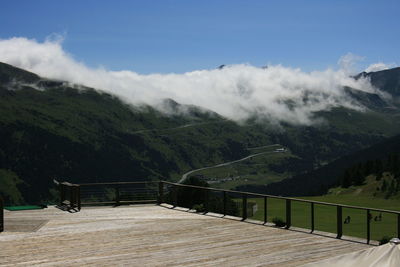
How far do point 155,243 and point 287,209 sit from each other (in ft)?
15.7

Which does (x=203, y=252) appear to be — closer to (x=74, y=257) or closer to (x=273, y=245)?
(x=273, y=245)

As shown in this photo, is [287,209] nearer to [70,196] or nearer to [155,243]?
[155,243]

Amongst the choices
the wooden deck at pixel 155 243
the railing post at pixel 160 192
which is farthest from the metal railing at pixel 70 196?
the railing post at pixel 160 192

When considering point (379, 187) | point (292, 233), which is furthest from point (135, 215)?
point (379, 187)

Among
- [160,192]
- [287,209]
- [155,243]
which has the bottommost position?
[155,243]

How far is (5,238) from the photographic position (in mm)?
15258

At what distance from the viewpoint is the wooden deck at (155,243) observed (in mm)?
12180

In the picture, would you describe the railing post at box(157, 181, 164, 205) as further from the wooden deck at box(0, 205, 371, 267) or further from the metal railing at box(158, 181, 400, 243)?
the wooden deck at box(0, 205, 371, 267)

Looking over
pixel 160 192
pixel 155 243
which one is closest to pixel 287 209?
pixel 155 243

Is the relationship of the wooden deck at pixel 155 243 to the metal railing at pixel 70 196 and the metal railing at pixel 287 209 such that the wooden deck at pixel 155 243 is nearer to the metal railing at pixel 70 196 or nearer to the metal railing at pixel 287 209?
the metal railing at pixel 287 209

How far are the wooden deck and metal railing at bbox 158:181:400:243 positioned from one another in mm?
A: 798

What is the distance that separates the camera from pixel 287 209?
1641 centimetres

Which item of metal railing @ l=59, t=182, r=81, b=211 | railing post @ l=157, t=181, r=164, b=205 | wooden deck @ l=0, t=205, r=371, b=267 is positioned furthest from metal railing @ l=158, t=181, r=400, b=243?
metal railing @ l=59, t=182, r=81, b=211

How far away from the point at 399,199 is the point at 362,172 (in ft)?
114
